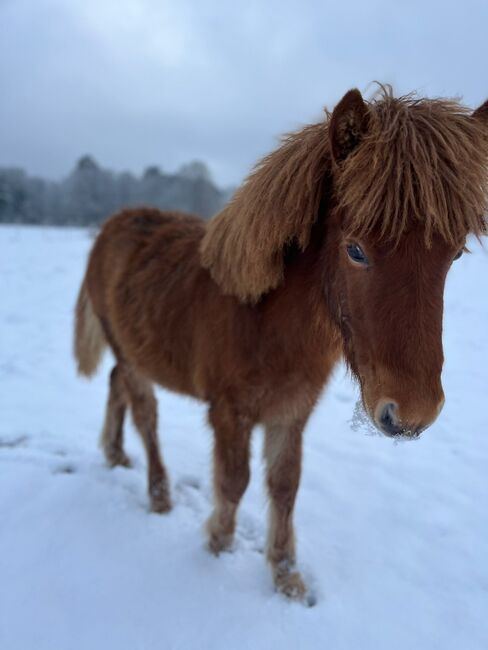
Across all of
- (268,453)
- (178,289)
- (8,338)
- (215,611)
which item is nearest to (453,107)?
(178,289)

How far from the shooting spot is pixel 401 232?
1288 mm

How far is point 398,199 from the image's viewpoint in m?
1.29

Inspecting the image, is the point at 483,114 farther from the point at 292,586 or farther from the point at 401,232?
the point at 292,586

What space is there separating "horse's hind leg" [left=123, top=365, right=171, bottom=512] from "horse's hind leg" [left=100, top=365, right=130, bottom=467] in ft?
0.53

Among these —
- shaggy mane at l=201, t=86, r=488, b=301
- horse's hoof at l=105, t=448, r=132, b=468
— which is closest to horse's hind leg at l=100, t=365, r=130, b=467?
horse's hoof at l=105, t=448, r=132, b=468

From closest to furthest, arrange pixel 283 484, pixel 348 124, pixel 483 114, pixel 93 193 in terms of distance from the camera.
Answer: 1. pixel 348 124
2. pixel 483 114
3. pixel 283 484
4. pixel 93 193

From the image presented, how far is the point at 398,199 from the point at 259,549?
84.5 inches

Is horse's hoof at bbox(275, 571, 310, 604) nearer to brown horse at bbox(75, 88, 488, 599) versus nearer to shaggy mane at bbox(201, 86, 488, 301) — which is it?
brown horse at bbox(75, 88, 488, 599)

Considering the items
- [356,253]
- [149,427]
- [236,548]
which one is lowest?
[236,548]

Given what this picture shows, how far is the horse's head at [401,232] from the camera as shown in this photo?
1.26 m

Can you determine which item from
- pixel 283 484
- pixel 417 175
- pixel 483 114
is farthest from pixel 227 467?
pixel 483 114

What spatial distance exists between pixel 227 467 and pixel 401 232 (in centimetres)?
154

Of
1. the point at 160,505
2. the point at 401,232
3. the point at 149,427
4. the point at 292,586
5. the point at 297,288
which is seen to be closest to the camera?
the point at 401,232

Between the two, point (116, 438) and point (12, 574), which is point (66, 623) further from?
point (116, 438)
